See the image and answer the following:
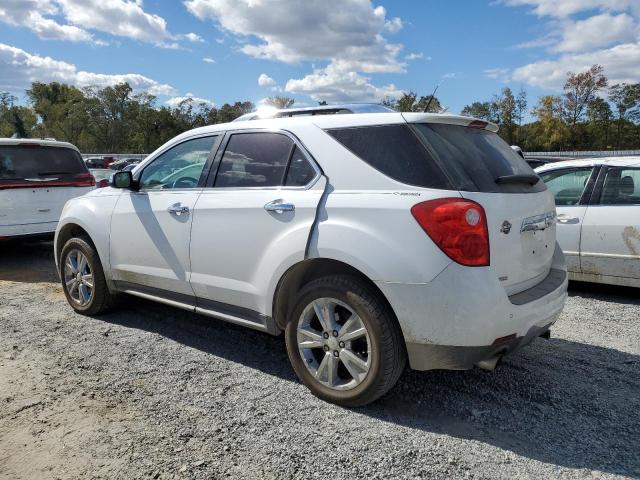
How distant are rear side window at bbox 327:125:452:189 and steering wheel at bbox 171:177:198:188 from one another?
1.35m

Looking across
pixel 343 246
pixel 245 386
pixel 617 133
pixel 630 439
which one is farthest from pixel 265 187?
pixel 617 133

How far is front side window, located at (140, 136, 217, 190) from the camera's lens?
13.2ft

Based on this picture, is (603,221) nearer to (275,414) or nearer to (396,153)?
(396,153)

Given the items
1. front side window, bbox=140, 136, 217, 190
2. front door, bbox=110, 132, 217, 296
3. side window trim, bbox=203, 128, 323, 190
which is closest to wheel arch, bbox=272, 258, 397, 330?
side window trim, bbox=203, 128, 323, 190

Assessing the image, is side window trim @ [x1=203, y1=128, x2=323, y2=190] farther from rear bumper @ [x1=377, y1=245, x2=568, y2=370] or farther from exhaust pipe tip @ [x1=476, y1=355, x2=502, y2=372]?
exhaust pipe tip @ [x1=476, y1=355, x2=502, y2=372]

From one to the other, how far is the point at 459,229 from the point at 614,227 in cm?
346

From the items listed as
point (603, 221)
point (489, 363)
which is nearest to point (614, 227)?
point (603, 221)

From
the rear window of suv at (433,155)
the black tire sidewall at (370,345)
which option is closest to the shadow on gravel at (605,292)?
Answer: the rear window of suv at (433,155)

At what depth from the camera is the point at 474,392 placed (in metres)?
3.38

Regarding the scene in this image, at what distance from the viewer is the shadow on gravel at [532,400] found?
2.74 metres

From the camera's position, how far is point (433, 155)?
9.44 feet

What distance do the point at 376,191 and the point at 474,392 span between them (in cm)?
151

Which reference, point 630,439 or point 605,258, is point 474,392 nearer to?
point 630,439

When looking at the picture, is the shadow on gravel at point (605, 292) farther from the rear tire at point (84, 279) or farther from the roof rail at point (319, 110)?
the rear tire at point (84, 279)
